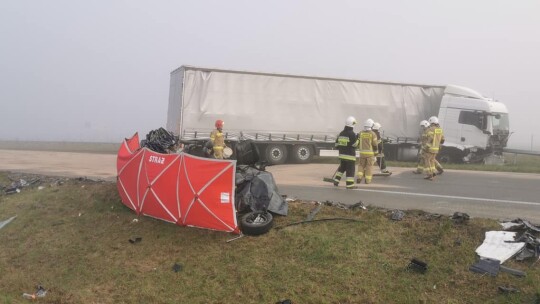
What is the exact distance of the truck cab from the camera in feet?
69.7

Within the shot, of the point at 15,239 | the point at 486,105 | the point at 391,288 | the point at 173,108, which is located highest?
the point at 486,105

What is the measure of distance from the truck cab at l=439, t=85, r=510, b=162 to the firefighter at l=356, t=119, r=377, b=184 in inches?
452

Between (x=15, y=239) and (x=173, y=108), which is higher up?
(x=173, y=108)

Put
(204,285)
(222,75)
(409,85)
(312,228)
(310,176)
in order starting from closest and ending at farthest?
(204,285), (312,228), (310,176), (222,75), (409,85)

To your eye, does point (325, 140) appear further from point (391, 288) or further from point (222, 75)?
point (391, 288)

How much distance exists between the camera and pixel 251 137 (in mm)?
18906

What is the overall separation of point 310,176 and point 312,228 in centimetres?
724

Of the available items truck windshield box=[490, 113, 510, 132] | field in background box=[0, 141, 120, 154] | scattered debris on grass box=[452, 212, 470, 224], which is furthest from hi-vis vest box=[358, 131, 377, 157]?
field in background box=[0, 141, 120, 154]

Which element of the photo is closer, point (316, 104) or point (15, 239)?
point (15, 239)

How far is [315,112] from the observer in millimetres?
20000

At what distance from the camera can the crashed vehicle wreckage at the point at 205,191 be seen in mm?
6957

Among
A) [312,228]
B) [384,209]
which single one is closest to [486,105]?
[384,209]

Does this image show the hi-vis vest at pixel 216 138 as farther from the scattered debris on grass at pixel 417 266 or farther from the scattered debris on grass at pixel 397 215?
the scattered debris on grass at pixel 417 266

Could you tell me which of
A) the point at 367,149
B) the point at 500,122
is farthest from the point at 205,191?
the point at 500,122
